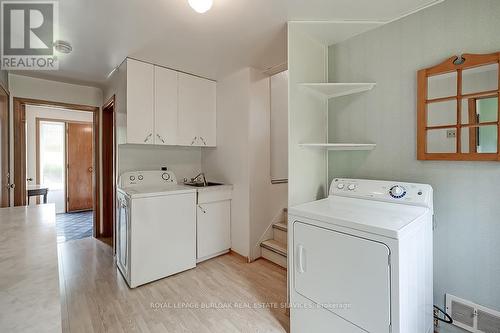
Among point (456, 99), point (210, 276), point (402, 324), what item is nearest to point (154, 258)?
point (210, 276)

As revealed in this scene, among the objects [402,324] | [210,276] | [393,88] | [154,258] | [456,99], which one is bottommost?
[210,276]

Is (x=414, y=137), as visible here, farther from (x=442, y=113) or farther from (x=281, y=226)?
(x=281, y=226)

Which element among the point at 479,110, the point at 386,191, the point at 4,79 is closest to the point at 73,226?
the point at 4,79

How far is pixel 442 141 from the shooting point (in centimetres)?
147

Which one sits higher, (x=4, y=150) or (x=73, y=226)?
(x=4, y=150)

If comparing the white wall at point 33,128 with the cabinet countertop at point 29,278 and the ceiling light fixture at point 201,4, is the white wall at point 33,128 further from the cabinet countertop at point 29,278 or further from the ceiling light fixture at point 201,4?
the ceiling light fixture at point 201,4

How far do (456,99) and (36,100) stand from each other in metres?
4.27

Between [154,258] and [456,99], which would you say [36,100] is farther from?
[456,99]

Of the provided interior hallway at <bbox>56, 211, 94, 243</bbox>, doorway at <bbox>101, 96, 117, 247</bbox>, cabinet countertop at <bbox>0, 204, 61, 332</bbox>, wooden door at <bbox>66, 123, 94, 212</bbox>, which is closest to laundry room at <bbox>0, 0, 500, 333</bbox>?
cabinet countertop at <bbox>0, 204, 61, 332</bbox>

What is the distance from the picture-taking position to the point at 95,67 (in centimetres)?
255

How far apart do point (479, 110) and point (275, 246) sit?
2.17m

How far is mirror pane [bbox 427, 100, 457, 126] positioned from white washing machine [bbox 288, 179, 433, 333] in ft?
1.45

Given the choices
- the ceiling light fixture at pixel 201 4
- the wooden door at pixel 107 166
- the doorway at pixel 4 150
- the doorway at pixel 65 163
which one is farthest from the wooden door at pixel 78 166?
the ceiling light fixture at pixel 201 4

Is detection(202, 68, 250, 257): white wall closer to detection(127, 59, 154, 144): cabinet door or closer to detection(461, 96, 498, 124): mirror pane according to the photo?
detection(127, 59, 154, 144): cabinet door
